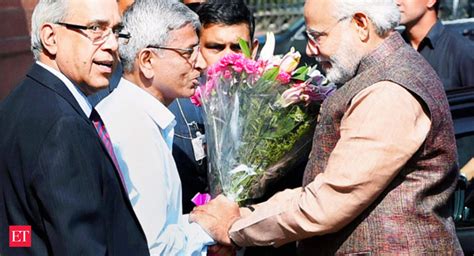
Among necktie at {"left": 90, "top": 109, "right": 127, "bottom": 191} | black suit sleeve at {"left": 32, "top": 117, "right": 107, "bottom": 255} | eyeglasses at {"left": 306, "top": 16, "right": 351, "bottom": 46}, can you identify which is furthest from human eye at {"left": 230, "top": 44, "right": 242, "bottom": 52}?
black suit sleeve at {"left": 32, "top": 117, "right": 107, "bottom": 255}

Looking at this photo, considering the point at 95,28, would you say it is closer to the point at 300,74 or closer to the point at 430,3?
the point at 300,74

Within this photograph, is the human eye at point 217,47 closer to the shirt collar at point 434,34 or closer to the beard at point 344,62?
the beard at point 344,62

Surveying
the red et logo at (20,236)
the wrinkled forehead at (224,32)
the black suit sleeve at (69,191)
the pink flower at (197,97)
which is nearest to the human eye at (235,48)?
the wrinkled forehead at (224,32)

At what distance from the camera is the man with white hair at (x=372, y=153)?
3201mm

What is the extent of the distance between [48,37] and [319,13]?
3.40 ft

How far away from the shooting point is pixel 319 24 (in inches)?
135

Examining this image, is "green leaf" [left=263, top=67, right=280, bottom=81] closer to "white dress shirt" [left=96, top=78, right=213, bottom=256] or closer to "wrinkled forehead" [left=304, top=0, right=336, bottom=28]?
"wrinkled forehead" [left=304, top=0, right=336, bottom=28]

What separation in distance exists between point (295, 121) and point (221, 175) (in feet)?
1.15

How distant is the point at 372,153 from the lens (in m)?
3.19

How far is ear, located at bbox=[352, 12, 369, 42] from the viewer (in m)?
3.35

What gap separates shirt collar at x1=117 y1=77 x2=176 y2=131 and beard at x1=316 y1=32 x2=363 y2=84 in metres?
0.60

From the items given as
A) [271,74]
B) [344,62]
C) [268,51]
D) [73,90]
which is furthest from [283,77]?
[73,90]

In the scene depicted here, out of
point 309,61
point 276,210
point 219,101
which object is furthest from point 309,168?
point 309,61

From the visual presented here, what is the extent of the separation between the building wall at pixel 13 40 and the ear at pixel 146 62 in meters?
1.95
